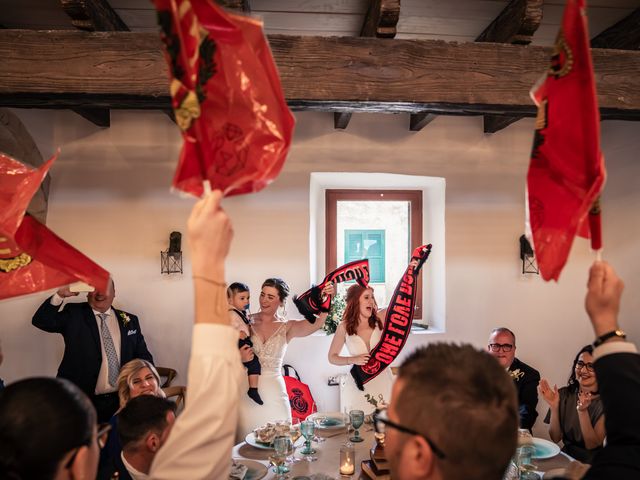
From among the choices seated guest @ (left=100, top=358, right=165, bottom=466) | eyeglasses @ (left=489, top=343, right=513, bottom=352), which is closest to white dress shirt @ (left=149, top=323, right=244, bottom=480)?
seated guest @ (left=100, top=358, right=165, bottom=466)

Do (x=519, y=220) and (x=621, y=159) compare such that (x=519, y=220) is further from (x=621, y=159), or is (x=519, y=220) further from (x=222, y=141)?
(x=222, y=141)

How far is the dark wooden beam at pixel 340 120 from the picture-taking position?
3.89m

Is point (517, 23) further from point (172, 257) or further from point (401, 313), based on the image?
point (172, 257)

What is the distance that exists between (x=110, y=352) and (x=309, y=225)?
186 cm

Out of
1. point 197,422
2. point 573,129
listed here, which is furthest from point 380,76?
point 197,422

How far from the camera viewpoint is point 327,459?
93.9 inches

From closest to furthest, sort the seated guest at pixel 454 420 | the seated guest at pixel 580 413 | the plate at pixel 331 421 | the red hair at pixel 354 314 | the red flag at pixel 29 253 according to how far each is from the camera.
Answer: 1. the seated guest at pixel 454 420
2. the red flag at pixel 29 253
3. the seated guest at pixel 580 413
4. the plate at pixel 331 421
5. the red hair at pixel 354 314

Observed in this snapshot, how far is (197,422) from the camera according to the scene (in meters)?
0.83

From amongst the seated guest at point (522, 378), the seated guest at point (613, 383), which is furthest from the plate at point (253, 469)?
the seated guest at point (522, 378)

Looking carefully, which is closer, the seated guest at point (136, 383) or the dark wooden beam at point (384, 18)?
the dark wooden beam at point (384, 18)

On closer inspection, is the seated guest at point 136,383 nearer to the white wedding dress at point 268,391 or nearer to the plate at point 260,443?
the plate at point 260,443

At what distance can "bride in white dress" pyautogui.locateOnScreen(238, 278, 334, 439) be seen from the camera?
142 inches

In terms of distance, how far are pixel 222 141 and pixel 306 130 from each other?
11.0ft

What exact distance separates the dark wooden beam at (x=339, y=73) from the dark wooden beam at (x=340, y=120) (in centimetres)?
135
